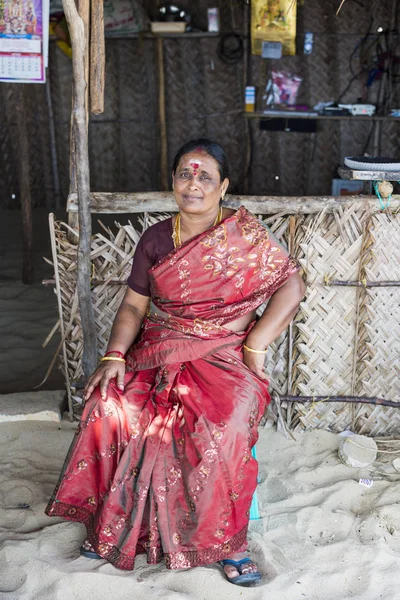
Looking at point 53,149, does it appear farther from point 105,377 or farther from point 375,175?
point 105,377

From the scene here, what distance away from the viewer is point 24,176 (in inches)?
195

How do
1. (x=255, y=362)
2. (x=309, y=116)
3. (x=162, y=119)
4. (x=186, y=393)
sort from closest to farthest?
(x=186, y=393) < (x=255, y=362) < (x=309, y=116) < (x=162, y=119)

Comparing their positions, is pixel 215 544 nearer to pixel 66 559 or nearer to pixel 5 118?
pixel 66 559

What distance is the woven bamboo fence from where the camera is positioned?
297cm

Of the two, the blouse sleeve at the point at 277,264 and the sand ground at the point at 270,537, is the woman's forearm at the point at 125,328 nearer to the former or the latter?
the blouse sleeve at the point at 277,264

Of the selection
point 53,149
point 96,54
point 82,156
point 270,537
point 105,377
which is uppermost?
point 96,54

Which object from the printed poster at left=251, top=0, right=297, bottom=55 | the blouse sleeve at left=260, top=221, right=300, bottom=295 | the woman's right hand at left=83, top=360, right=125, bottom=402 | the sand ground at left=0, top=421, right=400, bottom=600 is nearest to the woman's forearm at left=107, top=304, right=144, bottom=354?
the woman's right hand at left=83, top=360, right=125, bottom=402

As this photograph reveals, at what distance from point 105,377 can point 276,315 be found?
682mm

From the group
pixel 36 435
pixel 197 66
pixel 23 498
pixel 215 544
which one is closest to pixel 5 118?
pixel 197 66

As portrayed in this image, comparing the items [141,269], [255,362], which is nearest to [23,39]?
[141,269]

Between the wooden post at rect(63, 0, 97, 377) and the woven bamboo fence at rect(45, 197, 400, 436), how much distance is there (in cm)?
8

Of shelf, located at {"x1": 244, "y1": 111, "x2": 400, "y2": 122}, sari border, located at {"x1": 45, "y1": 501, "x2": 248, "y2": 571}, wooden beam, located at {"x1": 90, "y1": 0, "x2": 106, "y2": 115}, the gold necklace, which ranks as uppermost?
wooden beam, located at {"x1": 90, "y1": 0, "x2": 106, "y2": 115}

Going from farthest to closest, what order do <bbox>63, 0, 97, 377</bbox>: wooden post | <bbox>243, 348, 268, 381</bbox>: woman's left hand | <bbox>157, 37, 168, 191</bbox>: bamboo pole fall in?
<bbox>157, 37, 168, 191</bbox>: bamboo pole → <bbox>63, 0, 97, 377</bbox>: wooden post → <bbox>243, 348, 268, 381</bbox>: woman's left hand

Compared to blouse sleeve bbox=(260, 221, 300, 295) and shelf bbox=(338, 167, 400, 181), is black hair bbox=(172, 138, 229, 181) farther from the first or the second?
shelf bbox=(338, 167, 400, 181)
